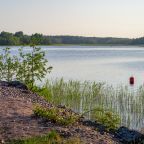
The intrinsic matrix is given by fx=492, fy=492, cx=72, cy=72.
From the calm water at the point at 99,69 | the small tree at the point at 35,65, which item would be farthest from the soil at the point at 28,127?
the calm water at the point at 99,69

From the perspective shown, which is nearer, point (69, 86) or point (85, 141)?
point (85, 141)

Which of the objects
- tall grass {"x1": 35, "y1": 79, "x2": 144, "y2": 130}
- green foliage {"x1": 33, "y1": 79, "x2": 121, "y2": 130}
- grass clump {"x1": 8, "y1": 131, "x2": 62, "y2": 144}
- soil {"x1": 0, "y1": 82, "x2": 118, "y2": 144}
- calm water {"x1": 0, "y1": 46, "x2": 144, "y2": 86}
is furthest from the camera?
calm water {"x1": 0, "y1": 46, "x2": 144, "y2": 86}

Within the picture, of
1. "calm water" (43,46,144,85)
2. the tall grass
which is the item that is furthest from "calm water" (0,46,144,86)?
the tall grass

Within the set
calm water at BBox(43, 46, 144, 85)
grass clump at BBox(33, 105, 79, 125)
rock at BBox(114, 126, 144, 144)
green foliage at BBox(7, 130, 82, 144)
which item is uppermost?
grass clump at BBox(33, 105, 79, 125)

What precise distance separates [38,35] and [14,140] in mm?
6748

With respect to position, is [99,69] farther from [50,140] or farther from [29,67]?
[50,140]

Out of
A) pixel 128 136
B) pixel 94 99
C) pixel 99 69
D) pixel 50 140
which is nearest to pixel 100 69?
pixel 99 69

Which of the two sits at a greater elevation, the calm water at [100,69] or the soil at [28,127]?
the soil at [28,127]

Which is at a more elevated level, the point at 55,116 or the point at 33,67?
the point at 33,67

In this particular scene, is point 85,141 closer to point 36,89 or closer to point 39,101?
point 39,101

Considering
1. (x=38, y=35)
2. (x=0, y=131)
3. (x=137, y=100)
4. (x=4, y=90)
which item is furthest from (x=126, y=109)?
(x=0, y=131)

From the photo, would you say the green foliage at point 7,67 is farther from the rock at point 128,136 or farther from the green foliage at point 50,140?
the green foliage at point 50,140

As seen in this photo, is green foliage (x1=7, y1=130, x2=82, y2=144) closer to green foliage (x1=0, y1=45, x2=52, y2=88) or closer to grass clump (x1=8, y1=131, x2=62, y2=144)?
grass clump (x1=8, y1=131, x2=62, y2=144)

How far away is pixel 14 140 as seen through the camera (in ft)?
22.7
